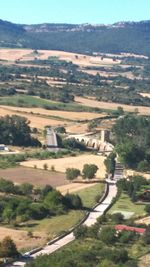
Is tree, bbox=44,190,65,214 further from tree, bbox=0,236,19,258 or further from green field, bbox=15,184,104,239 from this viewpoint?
tree, bbox=0,236,19,258

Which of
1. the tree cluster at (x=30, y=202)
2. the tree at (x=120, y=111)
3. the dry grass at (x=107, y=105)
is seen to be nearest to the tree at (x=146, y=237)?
the tree cluster at (x=30, y=202)

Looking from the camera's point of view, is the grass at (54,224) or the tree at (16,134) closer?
the grass at (54,224)

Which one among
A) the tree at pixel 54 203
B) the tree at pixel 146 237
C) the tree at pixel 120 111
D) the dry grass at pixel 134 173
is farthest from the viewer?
the tree at pixel 120 111

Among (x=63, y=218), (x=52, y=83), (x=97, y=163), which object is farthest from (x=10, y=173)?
(x=52, y=83)

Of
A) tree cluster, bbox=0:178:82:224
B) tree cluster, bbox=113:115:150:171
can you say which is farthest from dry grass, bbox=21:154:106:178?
tree cluster, bbox=0:178:82:224

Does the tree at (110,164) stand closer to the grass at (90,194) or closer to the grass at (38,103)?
the grass at (90,194)

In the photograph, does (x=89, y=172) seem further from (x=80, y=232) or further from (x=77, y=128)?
(x=77, y=128)
